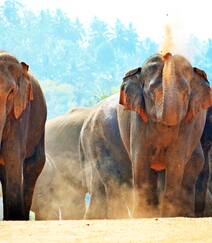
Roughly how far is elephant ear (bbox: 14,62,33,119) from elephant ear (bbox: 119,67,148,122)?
98 cm

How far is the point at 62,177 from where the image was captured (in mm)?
12797

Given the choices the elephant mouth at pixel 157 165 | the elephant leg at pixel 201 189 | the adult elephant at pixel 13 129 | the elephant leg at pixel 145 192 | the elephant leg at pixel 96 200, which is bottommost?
the elephant leg at pixel 96 200

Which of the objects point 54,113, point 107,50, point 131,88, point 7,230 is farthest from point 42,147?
point 107,50

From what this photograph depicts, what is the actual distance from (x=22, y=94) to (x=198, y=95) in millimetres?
1640

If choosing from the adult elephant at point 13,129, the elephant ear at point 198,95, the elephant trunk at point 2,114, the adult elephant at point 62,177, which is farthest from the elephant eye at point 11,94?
the adult elephant at point 62,177

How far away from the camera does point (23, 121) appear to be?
8148 mm

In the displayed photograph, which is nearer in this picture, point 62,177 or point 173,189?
point 173,189

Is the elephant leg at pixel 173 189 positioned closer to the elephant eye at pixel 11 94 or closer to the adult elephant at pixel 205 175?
the adult elephant at pixel 205 175

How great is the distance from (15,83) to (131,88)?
4.48 feet

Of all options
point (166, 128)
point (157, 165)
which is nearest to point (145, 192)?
point (157, 165)

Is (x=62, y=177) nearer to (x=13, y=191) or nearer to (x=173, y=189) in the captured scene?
(x=173, y=189)

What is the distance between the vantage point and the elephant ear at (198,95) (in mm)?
Result: 8617

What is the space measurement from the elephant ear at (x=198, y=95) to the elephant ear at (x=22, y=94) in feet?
4.62

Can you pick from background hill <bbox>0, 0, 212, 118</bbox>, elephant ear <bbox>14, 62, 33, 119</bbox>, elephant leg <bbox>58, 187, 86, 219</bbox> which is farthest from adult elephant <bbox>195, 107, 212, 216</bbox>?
background hill <bbox>0, 0, 212, 118</bbox>
